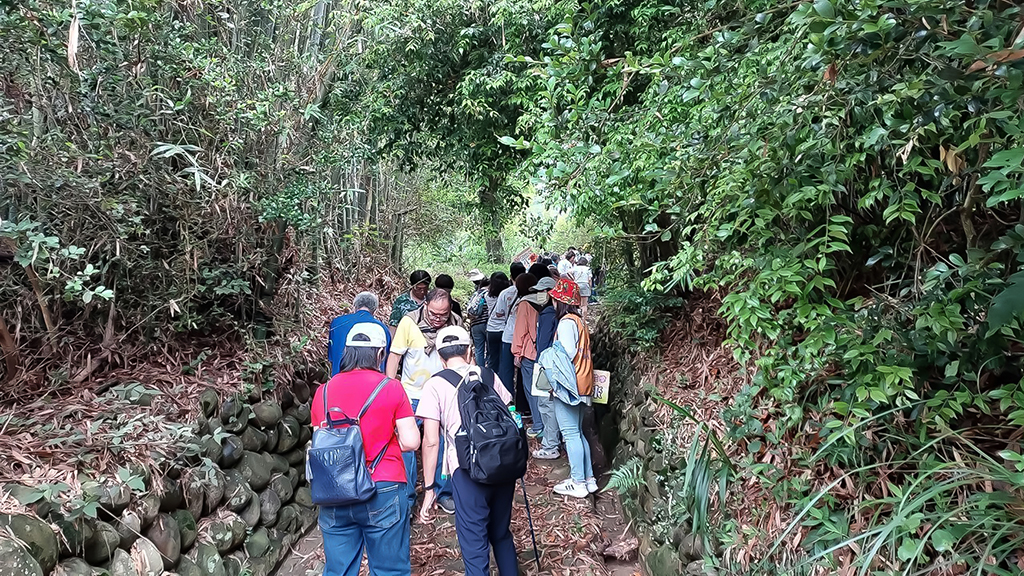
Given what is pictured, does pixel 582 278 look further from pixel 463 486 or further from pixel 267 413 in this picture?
pixel 463 486

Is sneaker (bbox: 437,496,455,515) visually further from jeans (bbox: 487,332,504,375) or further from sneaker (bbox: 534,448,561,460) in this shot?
jeans (bbox: 487,332,504,375)

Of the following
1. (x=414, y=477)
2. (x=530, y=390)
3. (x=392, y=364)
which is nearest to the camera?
(x=414, y=477)

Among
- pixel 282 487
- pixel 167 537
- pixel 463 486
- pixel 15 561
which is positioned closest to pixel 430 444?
pixel 463 486

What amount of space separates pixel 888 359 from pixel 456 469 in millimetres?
2125

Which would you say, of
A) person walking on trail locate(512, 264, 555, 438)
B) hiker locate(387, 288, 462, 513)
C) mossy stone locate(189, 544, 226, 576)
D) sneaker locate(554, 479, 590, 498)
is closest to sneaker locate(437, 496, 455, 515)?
hiker locate(387, 288, 462, 513)

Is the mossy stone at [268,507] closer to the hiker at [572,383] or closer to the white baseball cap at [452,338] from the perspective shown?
the white baseball cap at [452,338]

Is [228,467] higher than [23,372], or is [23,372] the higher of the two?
[23,372]

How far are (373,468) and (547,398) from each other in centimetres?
256

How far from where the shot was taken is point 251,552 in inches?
146

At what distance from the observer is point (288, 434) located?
4.57 meters

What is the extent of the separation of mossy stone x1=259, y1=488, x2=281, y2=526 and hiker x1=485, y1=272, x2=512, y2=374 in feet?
10.1

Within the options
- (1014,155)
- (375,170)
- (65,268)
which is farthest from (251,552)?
(375,170)

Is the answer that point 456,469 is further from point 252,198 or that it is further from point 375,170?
point 375,170

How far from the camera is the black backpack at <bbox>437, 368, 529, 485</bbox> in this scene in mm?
2855
